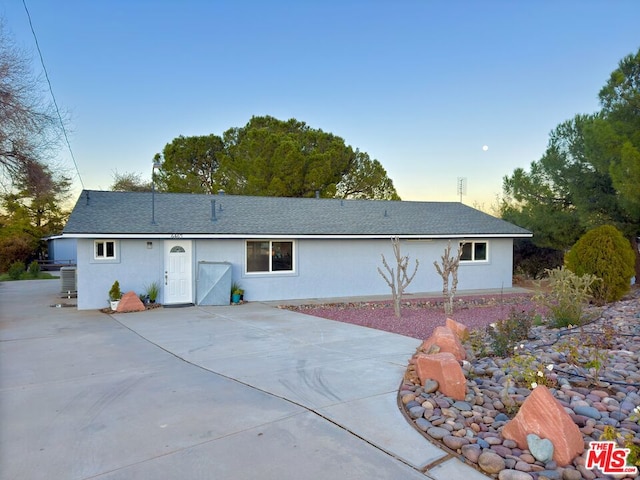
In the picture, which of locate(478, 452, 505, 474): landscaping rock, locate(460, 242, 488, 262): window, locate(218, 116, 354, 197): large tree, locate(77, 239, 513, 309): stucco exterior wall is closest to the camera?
locate(478, 452, 505, 474): landscaping rock

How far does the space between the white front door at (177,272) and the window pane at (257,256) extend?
6.29 feet

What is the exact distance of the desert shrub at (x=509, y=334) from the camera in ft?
19.3

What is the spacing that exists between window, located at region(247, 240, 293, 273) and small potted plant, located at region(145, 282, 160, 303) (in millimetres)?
2830

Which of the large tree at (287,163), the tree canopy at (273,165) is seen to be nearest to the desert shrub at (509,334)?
the tree canopy at (273,165)

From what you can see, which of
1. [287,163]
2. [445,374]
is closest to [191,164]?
[287,163]

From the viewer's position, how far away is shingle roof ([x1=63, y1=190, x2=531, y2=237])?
1250 cm

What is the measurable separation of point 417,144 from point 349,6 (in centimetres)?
790

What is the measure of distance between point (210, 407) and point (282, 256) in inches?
389

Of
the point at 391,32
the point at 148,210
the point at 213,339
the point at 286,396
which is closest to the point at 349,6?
the point at 391,32

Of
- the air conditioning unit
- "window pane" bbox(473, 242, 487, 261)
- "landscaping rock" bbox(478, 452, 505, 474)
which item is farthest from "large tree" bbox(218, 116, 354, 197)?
"landscaping rock" bbox(478, 452, 505, 474)

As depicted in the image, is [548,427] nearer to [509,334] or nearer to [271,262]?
[509,334]

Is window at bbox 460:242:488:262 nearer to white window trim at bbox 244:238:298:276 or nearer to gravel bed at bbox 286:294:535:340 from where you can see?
gravel bed at bbox 286:294:535:340

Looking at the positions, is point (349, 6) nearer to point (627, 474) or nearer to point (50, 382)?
point (50, 382)

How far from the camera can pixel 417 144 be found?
18.7m
